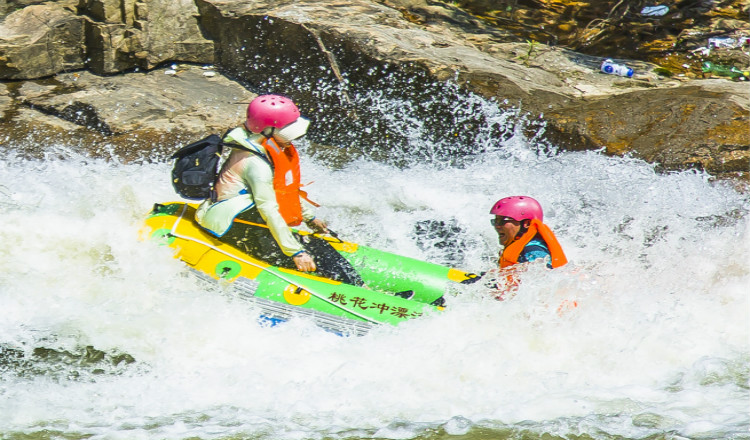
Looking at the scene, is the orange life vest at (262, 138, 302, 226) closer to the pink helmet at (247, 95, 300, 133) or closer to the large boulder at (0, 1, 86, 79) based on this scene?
the pink helmet at (247, 95, 300, 133)

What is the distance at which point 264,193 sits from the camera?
4289 millimetres

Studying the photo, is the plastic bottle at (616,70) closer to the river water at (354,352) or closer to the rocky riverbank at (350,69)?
the rocky riverbank at (350,69)

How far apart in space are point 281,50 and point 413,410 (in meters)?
5.10

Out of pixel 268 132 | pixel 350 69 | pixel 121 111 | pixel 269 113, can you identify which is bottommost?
pixel 121 111

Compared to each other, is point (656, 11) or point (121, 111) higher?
point (656, 11)

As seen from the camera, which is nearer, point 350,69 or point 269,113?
point 269,113

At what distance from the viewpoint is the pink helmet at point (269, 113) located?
4289 mm

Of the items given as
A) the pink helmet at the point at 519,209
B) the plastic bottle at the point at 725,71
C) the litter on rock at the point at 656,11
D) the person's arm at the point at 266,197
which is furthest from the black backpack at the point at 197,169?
the litter on rock at the point at 656,11

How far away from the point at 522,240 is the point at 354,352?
1.22 m

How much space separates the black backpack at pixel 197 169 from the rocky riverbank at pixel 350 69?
103 inches

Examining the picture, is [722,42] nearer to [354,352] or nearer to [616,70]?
[616,70]

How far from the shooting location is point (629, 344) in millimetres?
4305

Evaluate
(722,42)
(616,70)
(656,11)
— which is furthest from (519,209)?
(656,11)

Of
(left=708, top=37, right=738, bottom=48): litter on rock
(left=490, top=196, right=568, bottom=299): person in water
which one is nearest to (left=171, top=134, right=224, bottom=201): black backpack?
(left=490, top=196, right=568, bottom=299): person in water
